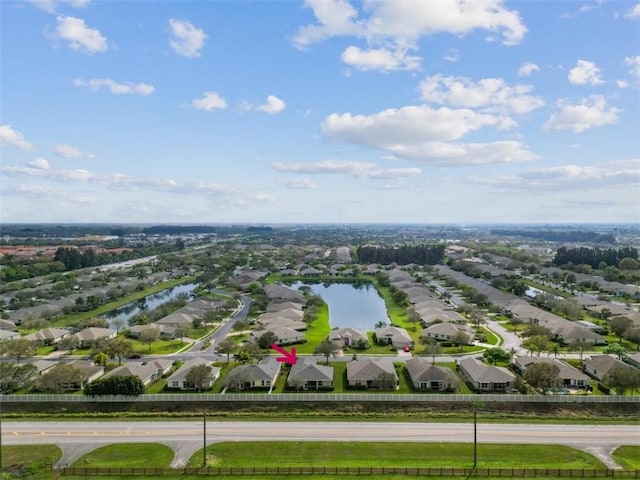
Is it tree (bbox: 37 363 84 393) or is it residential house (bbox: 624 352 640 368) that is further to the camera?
residential house (bbox: 624 352 640 368)

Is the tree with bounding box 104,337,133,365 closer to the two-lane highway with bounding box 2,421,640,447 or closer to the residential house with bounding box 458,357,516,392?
the two-lane highway with bounding box 2,421,640,447

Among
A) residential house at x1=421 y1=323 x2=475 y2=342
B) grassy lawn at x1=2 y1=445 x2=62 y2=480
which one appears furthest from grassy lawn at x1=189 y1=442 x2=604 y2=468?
residential house at x1=421 y1=323 x2=475 y2=342

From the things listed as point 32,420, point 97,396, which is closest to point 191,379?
point 97,396

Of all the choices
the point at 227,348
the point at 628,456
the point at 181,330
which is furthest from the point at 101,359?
the point at 628,456

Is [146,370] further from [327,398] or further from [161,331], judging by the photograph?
[327,398]

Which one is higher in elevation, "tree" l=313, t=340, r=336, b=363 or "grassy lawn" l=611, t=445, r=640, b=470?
"tree" l=313, t=340, r=336, b=363

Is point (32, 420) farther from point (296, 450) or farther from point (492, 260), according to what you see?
point (492, 260)
